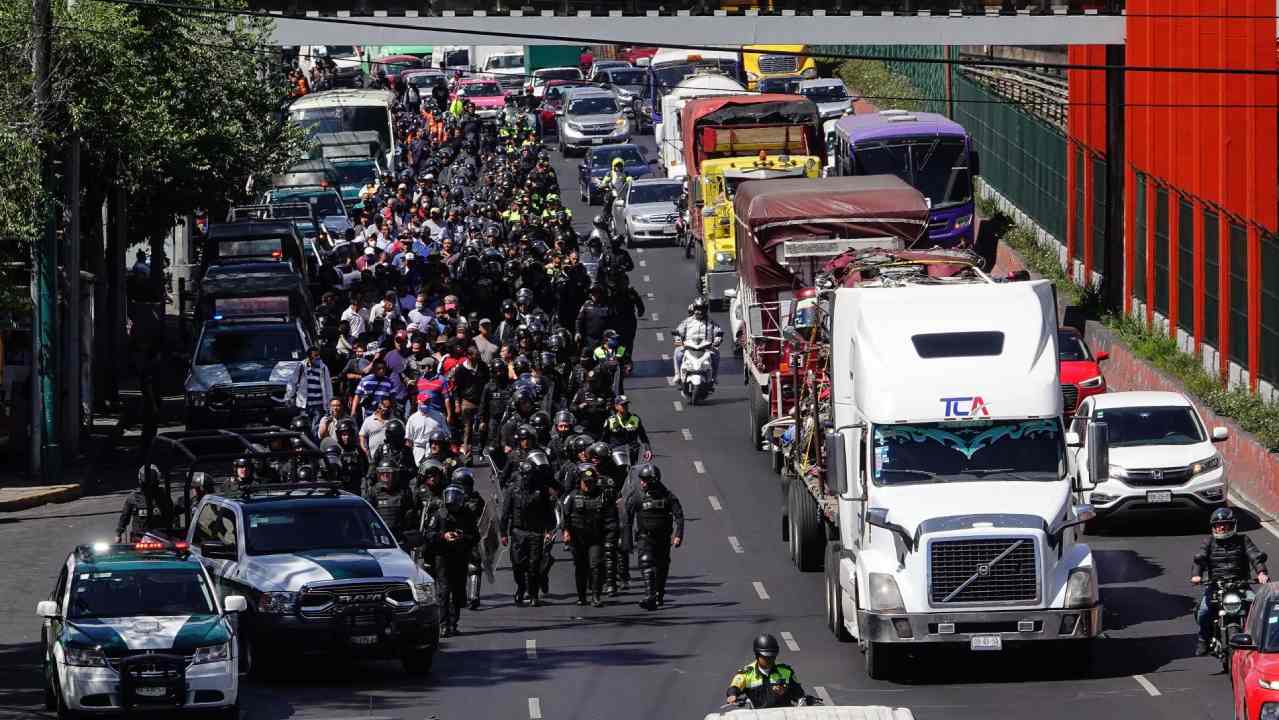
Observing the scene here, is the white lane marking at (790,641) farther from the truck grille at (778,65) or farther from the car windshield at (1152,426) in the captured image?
the truck grille at (778,65)

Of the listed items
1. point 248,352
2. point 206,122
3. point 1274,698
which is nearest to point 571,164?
point 206,122

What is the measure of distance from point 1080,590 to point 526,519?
6411 millimetres

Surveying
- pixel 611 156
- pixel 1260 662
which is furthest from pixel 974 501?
pixel 611 156

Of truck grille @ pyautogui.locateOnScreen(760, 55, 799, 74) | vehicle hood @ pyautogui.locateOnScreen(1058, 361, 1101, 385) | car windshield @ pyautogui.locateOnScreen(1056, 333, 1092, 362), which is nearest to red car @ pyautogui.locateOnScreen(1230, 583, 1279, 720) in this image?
vehicle hood @ pyautogui.locateOnScreen(1058, 361, 1101, 385)

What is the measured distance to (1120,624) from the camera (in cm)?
2527

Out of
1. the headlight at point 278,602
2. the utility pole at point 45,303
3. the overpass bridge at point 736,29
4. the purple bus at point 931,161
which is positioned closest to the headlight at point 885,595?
the headlight at point 278,602

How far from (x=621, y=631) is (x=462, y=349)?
10.7 meters

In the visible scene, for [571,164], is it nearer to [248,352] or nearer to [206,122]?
[206,122]

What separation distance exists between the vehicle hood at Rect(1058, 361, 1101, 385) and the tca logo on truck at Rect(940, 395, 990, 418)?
1281 centimetres

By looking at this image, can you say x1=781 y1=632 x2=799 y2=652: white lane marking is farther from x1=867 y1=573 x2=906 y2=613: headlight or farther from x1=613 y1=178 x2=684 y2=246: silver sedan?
x1=613 y1=178 x2=684 y2=246: silver sedan

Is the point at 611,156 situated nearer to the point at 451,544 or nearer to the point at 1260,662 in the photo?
the point at 451,544

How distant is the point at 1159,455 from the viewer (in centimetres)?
3038

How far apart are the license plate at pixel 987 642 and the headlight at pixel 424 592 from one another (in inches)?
189

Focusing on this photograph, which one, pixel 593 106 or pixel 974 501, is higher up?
pixel 593 106
